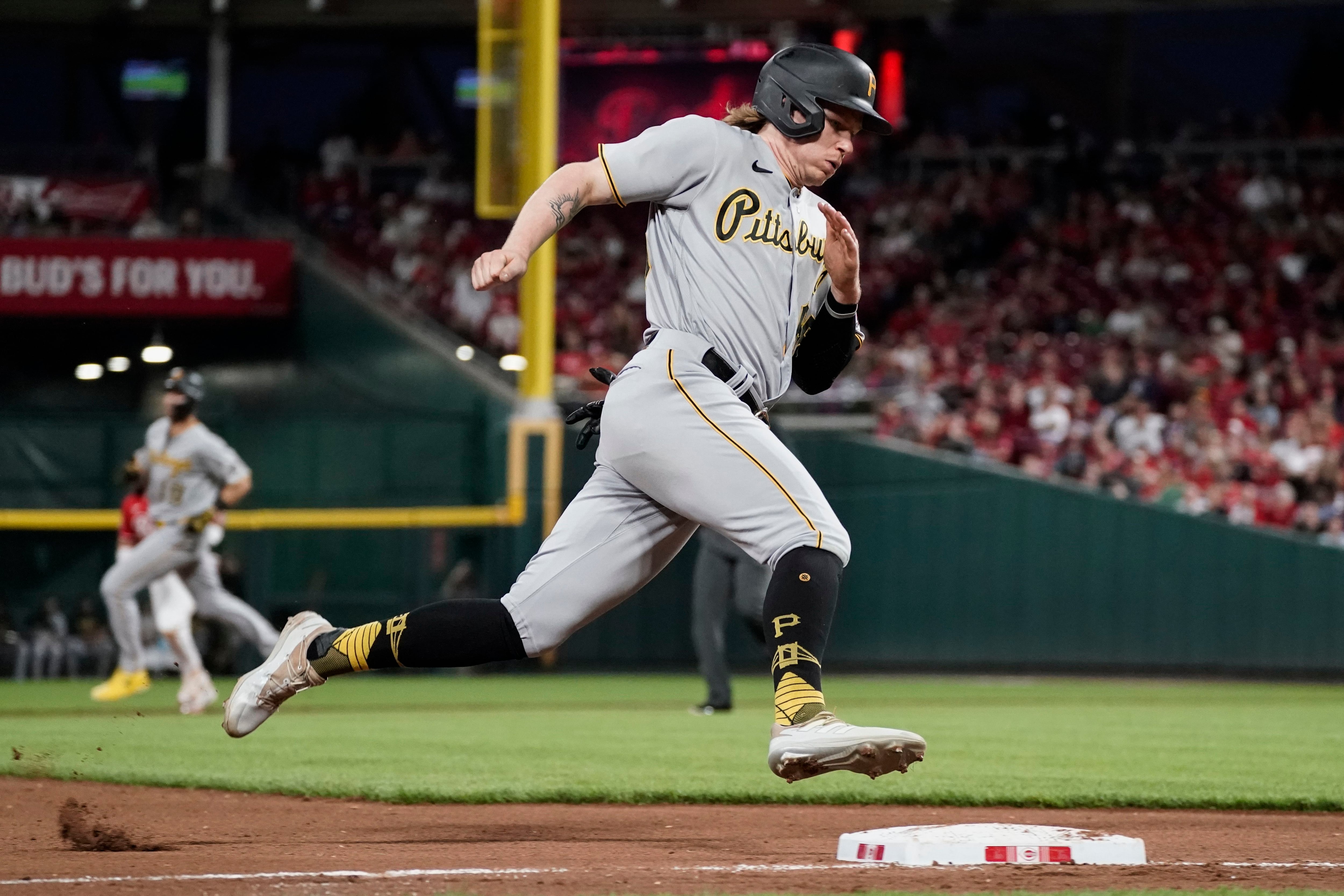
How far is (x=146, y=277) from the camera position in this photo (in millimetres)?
20781

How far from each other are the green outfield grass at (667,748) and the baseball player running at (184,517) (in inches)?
25.0

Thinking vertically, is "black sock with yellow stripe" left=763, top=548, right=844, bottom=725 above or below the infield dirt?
above

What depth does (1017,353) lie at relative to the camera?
62.6 feet

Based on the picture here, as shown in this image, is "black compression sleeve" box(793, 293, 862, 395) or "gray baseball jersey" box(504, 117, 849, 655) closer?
"gray baseball jersey" box(504, 117, 849, 655)

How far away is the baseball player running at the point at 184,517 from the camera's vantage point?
10500 millimetres

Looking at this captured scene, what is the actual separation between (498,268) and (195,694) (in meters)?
6.80

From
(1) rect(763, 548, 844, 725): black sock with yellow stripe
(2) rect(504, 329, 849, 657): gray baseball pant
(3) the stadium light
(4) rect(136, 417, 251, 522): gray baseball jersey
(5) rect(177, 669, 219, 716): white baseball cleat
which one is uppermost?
(2) rect(504, 329, 849, 657): gray baseball pant

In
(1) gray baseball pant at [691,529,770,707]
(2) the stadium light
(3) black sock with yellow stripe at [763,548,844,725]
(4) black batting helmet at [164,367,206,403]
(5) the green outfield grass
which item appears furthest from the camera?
(2) the stadium light

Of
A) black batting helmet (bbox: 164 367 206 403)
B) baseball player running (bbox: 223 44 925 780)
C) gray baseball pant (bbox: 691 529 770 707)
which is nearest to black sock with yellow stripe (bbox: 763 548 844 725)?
baseball player running (bbox: 223 44 925 780)

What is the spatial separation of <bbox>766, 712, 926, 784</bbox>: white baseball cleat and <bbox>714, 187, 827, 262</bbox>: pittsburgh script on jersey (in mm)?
1224

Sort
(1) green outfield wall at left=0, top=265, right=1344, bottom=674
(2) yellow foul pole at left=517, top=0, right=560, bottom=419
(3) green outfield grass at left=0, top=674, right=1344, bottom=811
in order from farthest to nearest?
(2) yellow foul pole at left=517, top=0, right=560, bottom=419 < (1) green outfield wall at left=0, top=265, right=1344, bottom=674 < (3) green outfield grass at left=0, top=674, right=1344, bottom=811

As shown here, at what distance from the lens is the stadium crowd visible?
16547mm

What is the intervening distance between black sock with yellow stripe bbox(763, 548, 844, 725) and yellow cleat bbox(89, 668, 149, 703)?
822cm

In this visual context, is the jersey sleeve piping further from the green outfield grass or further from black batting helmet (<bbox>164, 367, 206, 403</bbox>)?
black batting helmet (<bbox>164, 367, 206, 403</bbox>)
